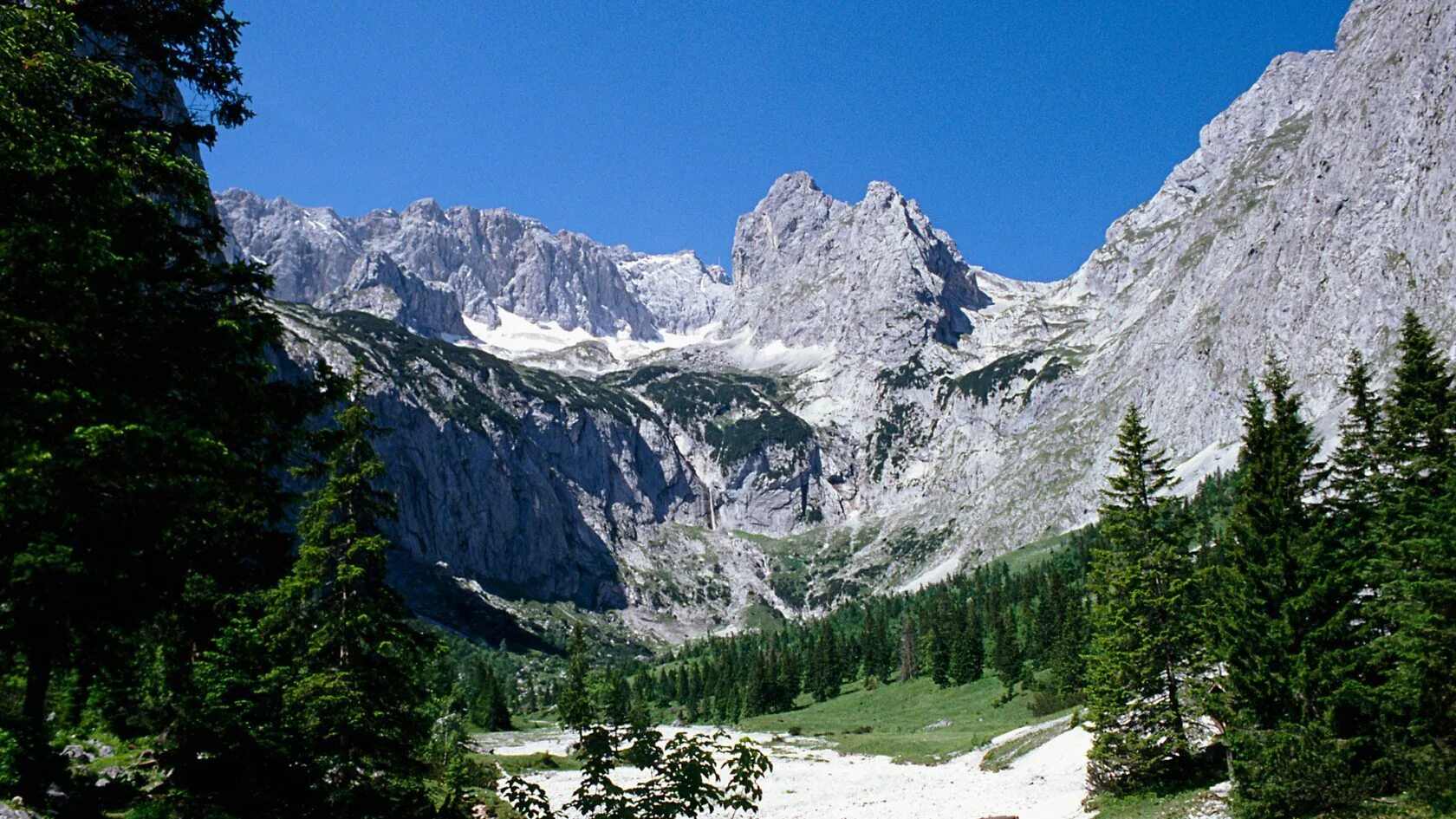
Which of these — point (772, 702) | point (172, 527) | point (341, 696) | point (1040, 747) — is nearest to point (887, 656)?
point (772, 702)

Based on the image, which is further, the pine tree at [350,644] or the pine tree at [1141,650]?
the pine tree at [1141,650]

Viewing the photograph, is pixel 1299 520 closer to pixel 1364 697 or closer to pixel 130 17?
pixel 1364 697

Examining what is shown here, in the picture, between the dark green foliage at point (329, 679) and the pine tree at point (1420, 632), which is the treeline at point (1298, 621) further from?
the dark green foliage at point (329, 679)

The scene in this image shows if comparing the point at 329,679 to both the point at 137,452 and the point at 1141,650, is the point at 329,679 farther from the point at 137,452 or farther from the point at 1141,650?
the point at 1141,650

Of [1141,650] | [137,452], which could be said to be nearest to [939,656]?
[1141,650]

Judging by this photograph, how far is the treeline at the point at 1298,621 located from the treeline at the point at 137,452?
1028 inches

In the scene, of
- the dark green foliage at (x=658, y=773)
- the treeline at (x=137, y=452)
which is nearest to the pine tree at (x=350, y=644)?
the treeline at (x=137, y=452)

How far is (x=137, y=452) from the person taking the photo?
11.1m

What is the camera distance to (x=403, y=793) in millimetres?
20047

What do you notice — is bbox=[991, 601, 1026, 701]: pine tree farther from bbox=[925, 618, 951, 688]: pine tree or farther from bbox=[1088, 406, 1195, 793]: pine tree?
bbox=[1088, 406, 1195, 793]: pine tree

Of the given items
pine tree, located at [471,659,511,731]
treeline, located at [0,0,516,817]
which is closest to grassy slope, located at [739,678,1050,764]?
pine tree, located at [471,659,511,731]

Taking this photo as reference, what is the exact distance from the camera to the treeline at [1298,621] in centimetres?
2320

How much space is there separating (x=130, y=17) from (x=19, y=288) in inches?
286

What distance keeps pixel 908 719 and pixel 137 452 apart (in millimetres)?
111076
